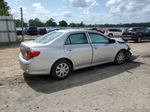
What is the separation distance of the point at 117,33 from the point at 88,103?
23.6 metres

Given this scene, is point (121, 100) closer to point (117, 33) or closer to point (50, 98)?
point (50, 98)

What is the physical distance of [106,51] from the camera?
20.4 ft

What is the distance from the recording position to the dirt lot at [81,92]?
11.5 feet

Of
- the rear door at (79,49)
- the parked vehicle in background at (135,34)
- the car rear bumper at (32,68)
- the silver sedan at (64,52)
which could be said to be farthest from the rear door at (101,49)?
the parked vehicle in background at (135,34)

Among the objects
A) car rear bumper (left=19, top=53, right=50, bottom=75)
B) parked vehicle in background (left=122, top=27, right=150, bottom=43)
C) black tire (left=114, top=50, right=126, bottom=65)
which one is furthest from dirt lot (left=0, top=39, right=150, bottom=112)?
parked vehicle in background (left=122, top=27, right=150, bottom=43)

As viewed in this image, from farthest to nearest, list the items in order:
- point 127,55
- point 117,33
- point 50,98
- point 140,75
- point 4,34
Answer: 1. point 117,33
2. point 4,34
3. point 127,55
4. point 140,75
5. point 50,98

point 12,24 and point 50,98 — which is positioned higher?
point 12,24

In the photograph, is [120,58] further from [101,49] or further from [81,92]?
[81,92]

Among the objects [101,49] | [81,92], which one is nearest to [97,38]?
[101,49]

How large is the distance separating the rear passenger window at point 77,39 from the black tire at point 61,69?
0.69 meters

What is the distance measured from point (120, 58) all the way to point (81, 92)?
3.34m

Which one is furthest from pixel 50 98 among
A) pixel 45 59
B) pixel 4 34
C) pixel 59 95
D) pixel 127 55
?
pixel 4 34

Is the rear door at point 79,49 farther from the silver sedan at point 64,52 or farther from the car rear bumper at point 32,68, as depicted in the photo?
the car rear bumper at point 32,68

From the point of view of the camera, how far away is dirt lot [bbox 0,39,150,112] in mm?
3500
